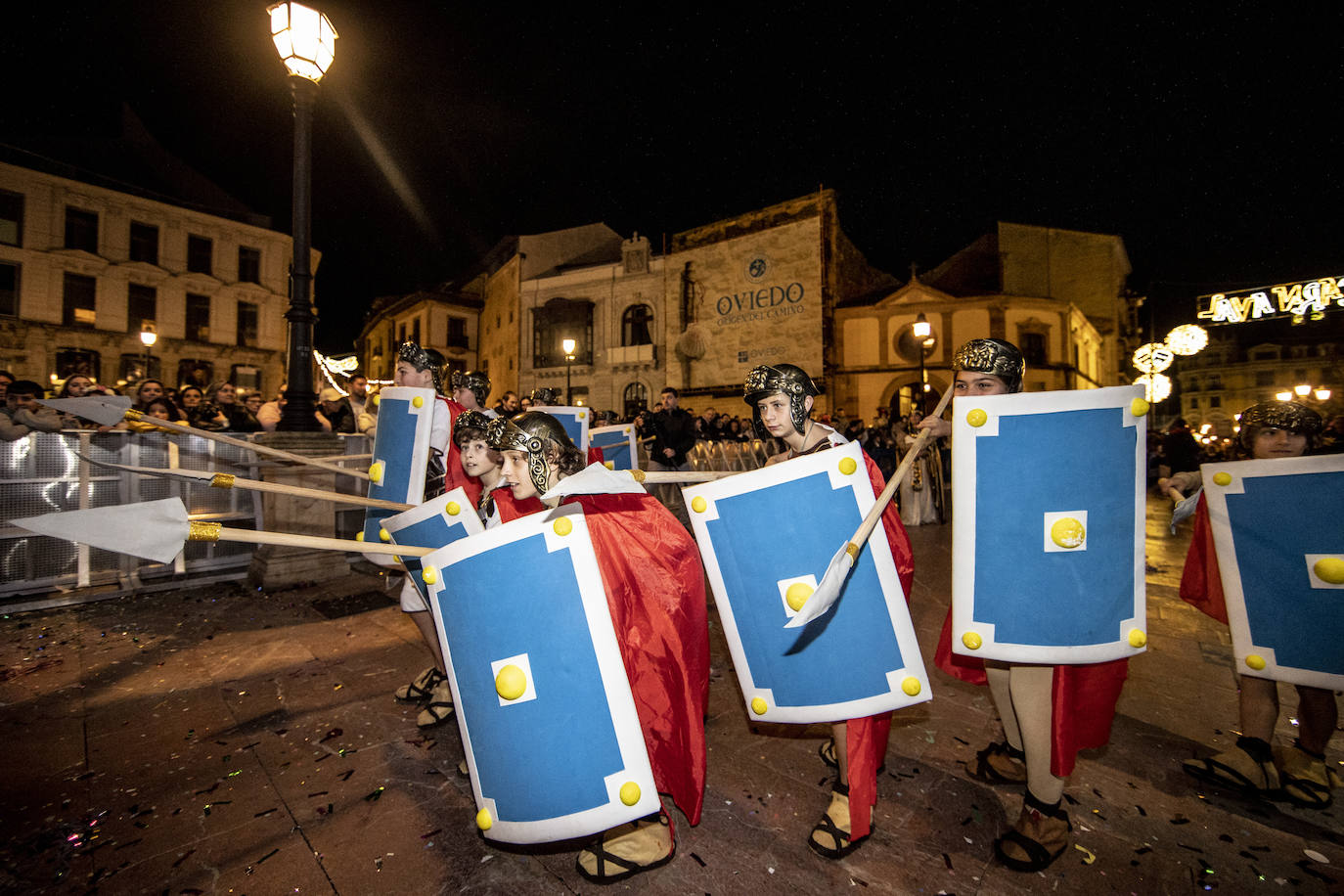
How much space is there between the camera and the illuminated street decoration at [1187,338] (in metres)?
16.2

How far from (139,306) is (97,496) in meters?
24.9

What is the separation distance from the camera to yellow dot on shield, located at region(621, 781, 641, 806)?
169cm

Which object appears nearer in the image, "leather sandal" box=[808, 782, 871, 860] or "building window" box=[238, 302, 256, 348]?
"leather sandal" box=[808, 782, 871, 860]

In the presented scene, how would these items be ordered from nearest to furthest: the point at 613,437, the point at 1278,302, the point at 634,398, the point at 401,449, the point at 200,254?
the point at 401,449, the point at 613,437, the point at 1278,302, the point at 200,254, the point at 634,398

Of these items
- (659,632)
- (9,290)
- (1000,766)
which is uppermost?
(9,290)

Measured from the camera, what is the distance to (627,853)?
207 cm

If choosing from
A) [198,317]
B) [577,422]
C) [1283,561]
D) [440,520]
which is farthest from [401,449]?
[198,317]

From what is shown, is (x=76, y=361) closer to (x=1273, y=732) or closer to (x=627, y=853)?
(x=627, y=853)

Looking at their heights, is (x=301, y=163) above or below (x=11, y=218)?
below

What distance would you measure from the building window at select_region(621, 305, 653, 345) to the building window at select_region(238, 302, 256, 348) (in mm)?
16974

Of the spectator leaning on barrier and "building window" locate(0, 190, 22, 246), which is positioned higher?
"building window" locate(0, 190, 22, 246)

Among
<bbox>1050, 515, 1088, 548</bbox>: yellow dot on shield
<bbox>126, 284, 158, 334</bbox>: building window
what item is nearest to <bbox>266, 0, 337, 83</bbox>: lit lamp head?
<bbox>1050, 515, 1088, 548</bbox>: yellow dot on shield

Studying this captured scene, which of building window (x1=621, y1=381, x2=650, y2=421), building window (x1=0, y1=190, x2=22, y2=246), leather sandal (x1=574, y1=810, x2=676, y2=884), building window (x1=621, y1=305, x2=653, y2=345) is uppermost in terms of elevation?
building window (x1=0, y1=190, x2=22, y2=246)

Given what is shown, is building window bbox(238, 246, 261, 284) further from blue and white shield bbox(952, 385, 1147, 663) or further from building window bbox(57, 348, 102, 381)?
blue and white shield bbox(952, 385, 1147, 663)
